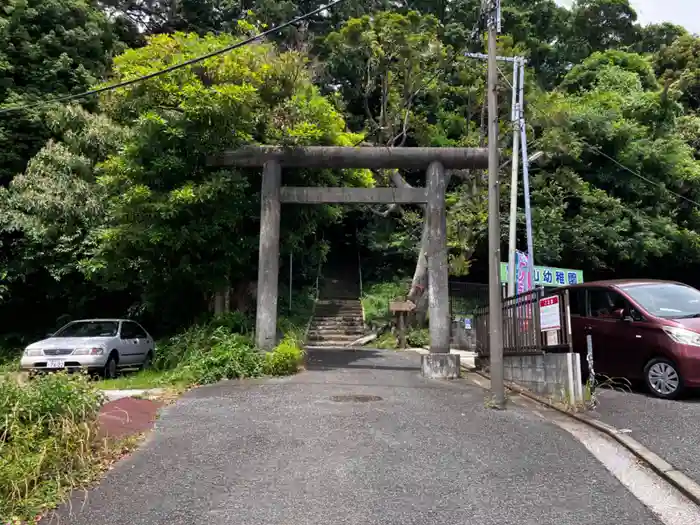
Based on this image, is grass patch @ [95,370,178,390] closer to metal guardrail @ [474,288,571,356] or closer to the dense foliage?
the dense foliage

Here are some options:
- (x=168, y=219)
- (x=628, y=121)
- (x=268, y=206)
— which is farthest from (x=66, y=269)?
(x=628, y=121)

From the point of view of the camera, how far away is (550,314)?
8820 millimetres

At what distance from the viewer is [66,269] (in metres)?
16.3

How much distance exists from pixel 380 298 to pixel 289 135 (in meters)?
13.6

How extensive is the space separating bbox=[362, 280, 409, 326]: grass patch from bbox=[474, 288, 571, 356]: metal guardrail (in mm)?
11780

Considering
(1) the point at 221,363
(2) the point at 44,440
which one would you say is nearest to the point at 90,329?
(1) the point at 221,363

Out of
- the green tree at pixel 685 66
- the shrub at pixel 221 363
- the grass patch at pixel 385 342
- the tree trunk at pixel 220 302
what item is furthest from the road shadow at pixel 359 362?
the green tree at pixel 685 66

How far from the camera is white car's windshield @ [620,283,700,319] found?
9219mm

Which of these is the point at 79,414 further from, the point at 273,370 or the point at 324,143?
the point at 324,143

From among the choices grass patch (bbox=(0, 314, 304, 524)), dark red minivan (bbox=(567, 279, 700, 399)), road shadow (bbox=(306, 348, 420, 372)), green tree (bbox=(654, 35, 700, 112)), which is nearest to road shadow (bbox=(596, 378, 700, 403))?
dark red minivan (bbox=(567, 279, 700, 399))

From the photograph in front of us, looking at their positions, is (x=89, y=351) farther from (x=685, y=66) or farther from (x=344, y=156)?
(x=685, y=66)

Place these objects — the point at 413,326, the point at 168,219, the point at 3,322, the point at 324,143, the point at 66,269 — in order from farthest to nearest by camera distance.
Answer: the point at 413,326
the point at 3,322
the point at 66,269
the point at 324,143
the point at 168,219

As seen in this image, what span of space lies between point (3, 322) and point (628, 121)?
26.2m

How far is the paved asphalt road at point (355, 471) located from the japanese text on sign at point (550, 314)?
1.40 metres
